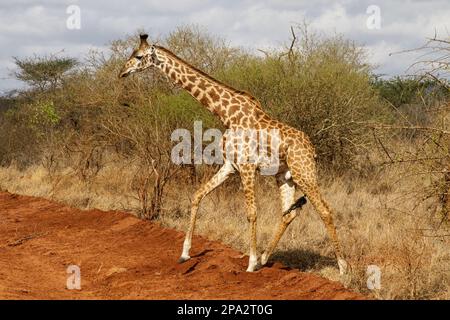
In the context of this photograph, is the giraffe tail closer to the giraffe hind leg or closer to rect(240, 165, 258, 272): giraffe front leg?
the giraffe hind leg

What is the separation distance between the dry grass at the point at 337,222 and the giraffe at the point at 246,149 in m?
0.66

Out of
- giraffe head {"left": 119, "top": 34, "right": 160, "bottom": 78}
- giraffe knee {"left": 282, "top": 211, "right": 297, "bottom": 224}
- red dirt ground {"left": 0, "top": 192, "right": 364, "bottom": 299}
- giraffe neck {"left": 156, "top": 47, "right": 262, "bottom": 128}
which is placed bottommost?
red dirt ground {"left": 0, "top": 192, "right": 364, "bottom": 299}

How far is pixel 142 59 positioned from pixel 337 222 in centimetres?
400

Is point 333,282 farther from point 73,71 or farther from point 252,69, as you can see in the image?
point 73,71

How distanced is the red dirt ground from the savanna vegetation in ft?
1.93

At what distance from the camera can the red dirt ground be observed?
5.91 m

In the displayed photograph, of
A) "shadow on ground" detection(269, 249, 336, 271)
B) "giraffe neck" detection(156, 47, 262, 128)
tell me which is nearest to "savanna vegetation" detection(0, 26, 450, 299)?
"shadow on ground" detection(269, 249, 336, 271)

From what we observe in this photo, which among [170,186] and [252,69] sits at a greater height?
[252,69]

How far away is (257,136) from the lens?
23.1ft

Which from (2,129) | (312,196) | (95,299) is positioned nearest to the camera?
(95,299)

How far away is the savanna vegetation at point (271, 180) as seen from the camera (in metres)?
6.93
